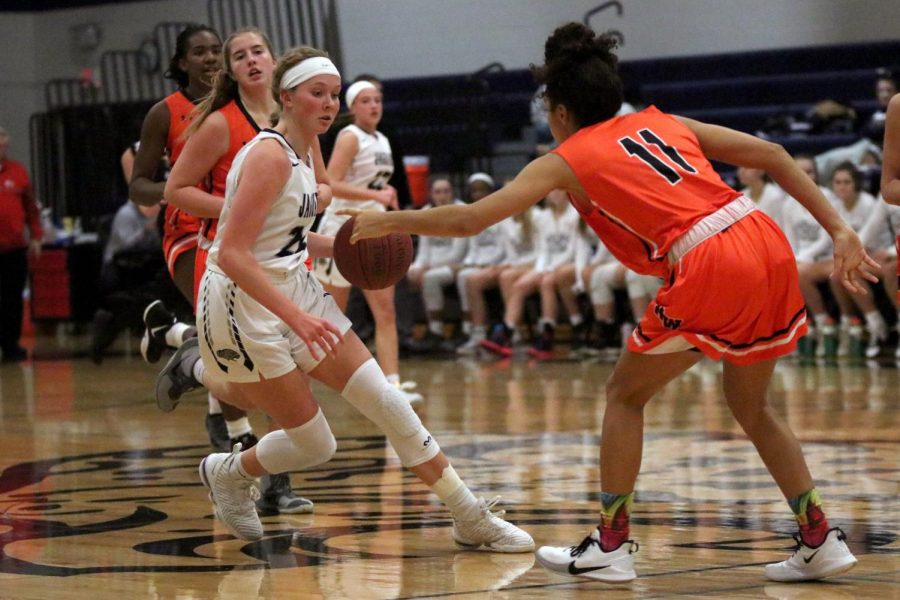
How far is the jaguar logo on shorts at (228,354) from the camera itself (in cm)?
405

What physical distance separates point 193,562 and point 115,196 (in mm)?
12375

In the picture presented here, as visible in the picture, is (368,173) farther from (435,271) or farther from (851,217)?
(435,271)

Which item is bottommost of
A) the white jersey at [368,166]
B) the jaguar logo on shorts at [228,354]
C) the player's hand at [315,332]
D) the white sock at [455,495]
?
the white sock at [455,495]

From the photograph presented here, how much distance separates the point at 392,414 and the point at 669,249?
959 millimetres

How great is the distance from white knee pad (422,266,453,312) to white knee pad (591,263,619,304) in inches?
58.9

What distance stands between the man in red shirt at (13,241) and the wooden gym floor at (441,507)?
4.04m

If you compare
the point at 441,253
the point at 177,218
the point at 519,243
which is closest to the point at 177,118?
the point at 177,218

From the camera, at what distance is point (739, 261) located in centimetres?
354

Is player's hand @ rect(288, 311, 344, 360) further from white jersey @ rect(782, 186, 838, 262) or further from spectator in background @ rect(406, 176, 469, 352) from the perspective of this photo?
spectator in background @ rect(406, 176, 469, 352)

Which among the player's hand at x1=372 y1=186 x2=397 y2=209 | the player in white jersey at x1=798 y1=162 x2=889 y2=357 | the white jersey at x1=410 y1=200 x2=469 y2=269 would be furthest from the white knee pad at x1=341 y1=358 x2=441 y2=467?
the white jersey at x1=410 y1=200 x2=469 y2=269

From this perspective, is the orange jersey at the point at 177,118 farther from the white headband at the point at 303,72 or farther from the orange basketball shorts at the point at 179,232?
the white headband at the point at 303,72

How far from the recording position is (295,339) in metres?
4.11

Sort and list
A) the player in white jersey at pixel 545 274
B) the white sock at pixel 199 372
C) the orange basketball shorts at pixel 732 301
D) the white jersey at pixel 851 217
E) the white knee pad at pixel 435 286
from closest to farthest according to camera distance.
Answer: the orange basketball shorts at pixel 732 301, the white sock at pixel 199 372, the white jersey at pixel 851 217, the player in white jersey at pixel 545 274, the white knee pad at pixel 435 286

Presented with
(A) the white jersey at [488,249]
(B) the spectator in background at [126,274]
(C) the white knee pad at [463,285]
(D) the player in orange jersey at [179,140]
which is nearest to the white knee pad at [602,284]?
(A) the white jersey at [488,249]
